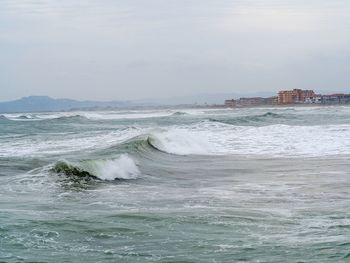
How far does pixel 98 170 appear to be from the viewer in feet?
45.6

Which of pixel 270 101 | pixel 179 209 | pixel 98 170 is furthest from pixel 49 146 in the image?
pixel 270 101

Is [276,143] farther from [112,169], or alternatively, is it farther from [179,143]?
[112,169]

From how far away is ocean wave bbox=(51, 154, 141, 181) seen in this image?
13.4m

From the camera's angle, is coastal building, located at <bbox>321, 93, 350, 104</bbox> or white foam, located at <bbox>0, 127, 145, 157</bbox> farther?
coastal building, located at <bbox>321, 93, 350, 104</bbox>

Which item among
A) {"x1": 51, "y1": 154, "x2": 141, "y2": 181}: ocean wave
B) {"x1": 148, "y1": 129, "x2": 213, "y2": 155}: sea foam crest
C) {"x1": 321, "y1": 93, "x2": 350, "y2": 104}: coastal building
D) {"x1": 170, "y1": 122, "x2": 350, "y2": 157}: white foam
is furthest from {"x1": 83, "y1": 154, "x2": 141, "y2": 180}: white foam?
{"x1": 321, "y1": 93, "x2": 350, "y2": 104}: coastal building

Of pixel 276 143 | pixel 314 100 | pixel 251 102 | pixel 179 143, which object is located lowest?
pixel 276 143

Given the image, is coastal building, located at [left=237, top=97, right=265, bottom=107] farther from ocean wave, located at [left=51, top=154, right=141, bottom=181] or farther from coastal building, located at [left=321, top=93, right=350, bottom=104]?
ocean wave, located at [left=51, top=154, right=141, bottom=181]

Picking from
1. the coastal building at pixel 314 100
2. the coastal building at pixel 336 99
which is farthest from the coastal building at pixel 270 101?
the coastal building at pixel 336 99

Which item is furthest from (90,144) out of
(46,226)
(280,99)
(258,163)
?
(280,99)

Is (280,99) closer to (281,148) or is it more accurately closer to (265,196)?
(281,148)

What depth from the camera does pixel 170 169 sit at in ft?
51.4

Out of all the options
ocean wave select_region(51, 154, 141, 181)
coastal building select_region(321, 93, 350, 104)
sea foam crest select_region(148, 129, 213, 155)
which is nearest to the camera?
ocean wave select_region(51, 154, 141, 181)

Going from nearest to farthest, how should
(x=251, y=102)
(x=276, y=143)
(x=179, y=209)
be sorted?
1. (x=179, y=209)
2. (x=276, y=143)
3. (x=251, y=102)

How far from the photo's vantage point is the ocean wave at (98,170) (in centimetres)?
1340
